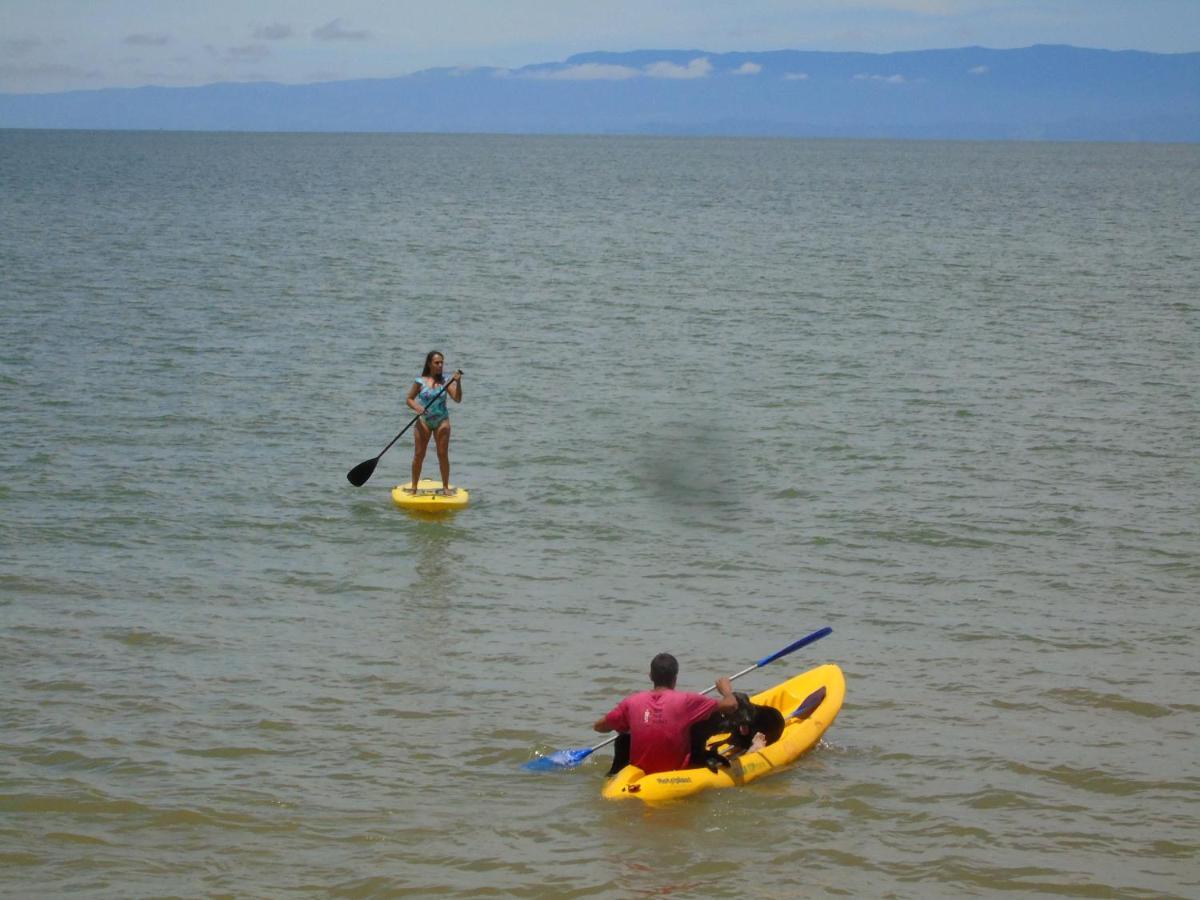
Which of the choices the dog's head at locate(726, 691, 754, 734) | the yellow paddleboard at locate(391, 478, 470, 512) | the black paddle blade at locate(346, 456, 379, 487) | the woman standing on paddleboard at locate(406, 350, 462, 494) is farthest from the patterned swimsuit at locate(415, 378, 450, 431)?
the dog's head at locate(726, 691, 754, 734)

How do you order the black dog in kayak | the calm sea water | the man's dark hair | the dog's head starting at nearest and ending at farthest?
the calm sea water
the man's dark hair
the black dog in kayak
the dog's head

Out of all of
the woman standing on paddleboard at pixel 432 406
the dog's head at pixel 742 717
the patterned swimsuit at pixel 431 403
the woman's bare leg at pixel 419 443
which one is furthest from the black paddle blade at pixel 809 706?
the woman's bare leg at pixel 419 443

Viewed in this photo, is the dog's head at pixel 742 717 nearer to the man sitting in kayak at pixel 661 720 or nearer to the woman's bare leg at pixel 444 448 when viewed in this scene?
the man sitting in kayak at pixel 661 720

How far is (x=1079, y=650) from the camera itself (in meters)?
12.6

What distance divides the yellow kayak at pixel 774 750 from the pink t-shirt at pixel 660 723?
9 cm

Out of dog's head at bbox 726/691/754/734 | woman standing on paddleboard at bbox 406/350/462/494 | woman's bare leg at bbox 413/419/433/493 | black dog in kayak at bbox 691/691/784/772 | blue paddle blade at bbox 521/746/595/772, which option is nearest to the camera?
black dog in kayak at bbox 691/691/784/772

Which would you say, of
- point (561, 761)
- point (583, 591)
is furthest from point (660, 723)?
point (583, 591)

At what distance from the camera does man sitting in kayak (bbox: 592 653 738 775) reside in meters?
9.62

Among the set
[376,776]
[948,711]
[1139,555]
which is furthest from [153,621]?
[1139,555]

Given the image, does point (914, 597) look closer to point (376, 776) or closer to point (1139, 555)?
point (1139, 555)

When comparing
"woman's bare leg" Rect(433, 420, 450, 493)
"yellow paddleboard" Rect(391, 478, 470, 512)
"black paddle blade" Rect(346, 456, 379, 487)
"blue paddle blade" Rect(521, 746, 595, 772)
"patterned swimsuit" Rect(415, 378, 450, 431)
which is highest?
"patterned swimsuit" Rect(415, 378, 450, 431)

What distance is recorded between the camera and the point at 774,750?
10242mm

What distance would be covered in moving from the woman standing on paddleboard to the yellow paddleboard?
0.34 ft

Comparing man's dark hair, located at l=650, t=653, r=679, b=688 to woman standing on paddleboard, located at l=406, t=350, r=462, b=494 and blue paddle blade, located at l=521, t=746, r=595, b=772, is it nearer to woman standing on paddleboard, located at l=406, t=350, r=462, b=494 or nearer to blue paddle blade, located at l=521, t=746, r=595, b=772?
blue paddle blade, located at l=521, t=746, r=595, b=772
